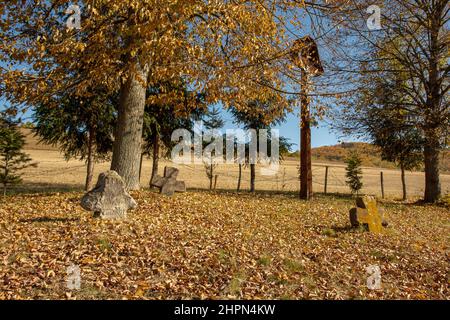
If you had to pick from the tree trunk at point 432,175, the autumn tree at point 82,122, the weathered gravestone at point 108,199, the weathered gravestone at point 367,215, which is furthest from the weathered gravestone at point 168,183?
the tree trunk at point 432,175

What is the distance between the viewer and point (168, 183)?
1080 cm

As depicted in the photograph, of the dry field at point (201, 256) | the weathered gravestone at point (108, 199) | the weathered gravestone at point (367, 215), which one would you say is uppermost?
the weathered gravestone at point (108, 199)

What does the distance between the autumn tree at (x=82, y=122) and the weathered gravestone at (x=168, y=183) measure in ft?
21.8

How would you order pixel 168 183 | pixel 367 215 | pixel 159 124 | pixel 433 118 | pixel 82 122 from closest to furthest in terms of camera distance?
pixel 367 215 → pixel 168 183 → pixel 433 118 → pixel 82 122 → pixel 159 124

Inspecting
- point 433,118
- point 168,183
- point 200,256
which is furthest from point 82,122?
point 433,118

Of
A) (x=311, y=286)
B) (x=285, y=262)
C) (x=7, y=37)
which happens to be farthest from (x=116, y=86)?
(x=311, y=286)

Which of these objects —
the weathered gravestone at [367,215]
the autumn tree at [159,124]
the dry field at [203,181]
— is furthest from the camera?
the dry field at [203,181]

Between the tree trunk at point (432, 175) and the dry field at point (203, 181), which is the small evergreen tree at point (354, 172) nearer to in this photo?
the dry field at point (203, 181)

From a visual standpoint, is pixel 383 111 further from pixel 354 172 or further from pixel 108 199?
pixel 108 199

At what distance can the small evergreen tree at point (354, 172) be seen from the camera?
21266mm

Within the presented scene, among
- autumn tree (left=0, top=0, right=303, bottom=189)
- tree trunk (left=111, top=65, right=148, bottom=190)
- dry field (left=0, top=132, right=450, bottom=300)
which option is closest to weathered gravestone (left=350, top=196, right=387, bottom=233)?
dry field (left=0, top=132, right=450, bottom=300)

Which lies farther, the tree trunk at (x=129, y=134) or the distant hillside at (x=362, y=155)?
the distant hillside at (x=362, y=155)

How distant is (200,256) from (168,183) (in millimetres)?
5489

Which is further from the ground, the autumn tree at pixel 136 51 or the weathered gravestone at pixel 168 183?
the autumn tree at pixel 136 51
